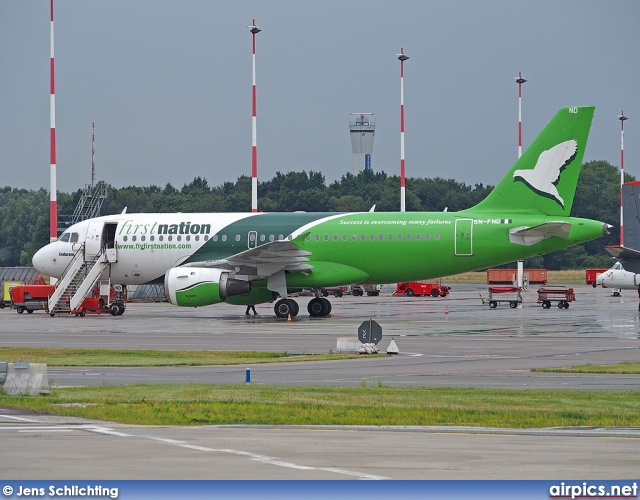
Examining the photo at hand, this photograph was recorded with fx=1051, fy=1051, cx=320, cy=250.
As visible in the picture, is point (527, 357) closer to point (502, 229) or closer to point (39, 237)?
point (502, 229)

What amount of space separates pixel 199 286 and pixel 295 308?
416cm

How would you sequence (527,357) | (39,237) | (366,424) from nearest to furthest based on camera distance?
1. (366,424)
2. (527,357)
3. (39,237)

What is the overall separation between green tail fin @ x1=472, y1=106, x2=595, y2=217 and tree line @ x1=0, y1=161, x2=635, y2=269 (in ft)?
227

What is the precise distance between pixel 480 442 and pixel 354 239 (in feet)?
101

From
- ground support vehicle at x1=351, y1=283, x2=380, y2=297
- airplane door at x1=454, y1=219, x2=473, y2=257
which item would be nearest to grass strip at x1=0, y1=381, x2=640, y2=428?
airplane door at x1=454, y1=219, x2=473, y2=257

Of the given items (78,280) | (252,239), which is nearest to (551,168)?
(252,239)

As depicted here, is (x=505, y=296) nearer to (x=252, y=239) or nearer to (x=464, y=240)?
(x=464, y=240)

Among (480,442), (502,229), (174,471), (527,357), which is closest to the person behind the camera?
(174,471)

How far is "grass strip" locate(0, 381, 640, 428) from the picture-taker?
49.7ft

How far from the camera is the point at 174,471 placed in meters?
10.6

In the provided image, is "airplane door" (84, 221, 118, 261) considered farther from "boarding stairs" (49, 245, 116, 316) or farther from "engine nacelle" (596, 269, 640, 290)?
"engine nacelle" (596, 269, 640, 290)

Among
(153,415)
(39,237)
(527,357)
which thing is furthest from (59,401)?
(39,237)

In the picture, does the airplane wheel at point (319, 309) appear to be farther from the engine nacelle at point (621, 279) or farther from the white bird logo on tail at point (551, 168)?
the engine nacelle at point (621, 279)

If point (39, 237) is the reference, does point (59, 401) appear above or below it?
below
